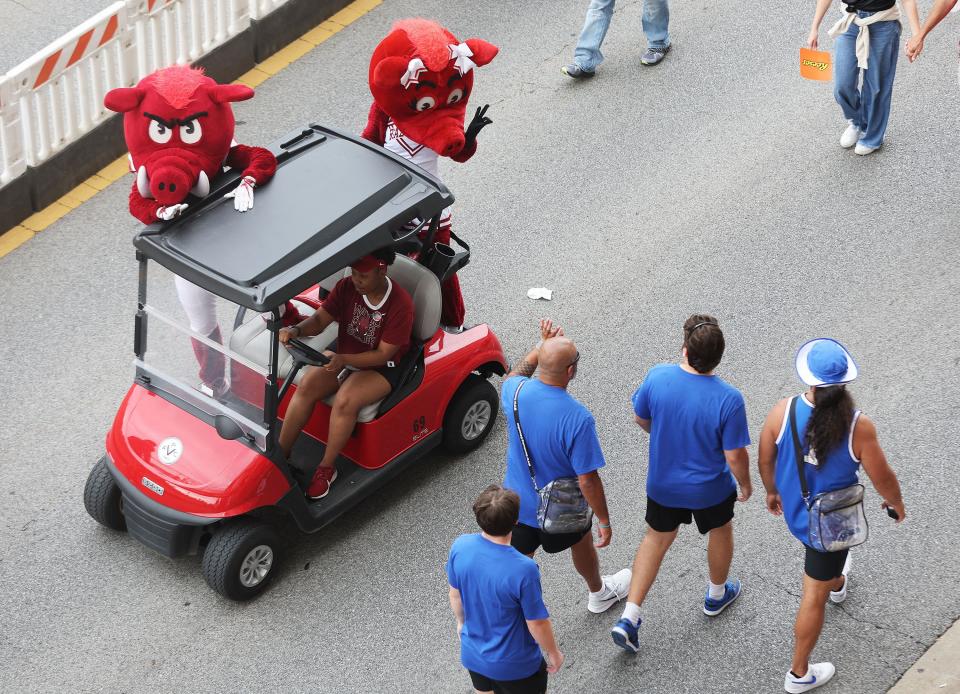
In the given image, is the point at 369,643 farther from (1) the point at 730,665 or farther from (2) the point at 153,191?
(2) the point at 153,191

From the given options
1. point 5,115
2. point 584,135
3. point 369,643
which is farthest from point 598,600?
point 5,115

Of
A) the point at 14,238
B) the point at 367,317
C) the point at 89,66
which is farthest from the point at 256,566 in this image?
the point at 89,66

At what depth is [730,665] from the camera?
249 inches

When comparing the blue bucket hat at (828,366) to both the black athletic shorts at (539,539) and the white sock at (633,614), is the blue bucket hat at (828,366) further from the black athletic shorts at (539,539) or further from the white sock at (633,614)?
the white sock at (633,614)

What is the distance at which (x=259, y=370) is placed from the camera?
6516 mm

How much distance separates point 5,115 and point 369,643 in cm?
468

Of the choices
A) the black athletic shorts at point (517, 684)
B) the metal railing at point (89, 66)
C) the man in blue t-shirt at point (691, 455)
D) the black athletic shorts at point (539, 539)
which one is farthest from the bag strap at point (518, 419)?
the metal railing at point (89, 66)

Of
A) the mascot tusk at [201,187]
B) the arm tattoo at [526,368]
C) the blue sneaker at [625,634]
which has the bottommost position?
the blue sneaker at [625,634]

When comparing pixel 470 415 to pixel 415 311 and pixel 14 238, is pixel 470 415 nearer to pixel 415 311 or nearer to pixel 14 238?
pixel 415 311

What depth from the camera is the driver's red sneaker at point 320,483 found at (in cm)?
689

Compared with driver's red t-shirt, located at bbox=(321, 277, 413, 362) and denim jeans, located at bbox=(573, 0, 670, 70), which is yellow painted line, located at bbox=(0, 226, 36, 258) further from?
denim jeans, located at bbox=(573, 0, 670, 70)

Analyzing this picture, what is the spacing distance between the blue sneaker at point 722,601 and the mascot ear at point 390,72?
322 centimetres

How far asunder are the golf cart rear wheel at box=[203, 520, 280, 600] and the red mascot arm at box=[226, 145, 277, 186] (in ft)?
5.66

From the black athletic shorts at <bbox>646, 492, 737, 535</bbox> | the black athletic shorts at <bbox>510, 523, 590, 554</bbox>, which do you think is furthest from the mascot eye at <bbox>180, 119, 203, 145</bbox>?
the black athletic shorts at <bbox>646, 492, 737, 535</bbox>
